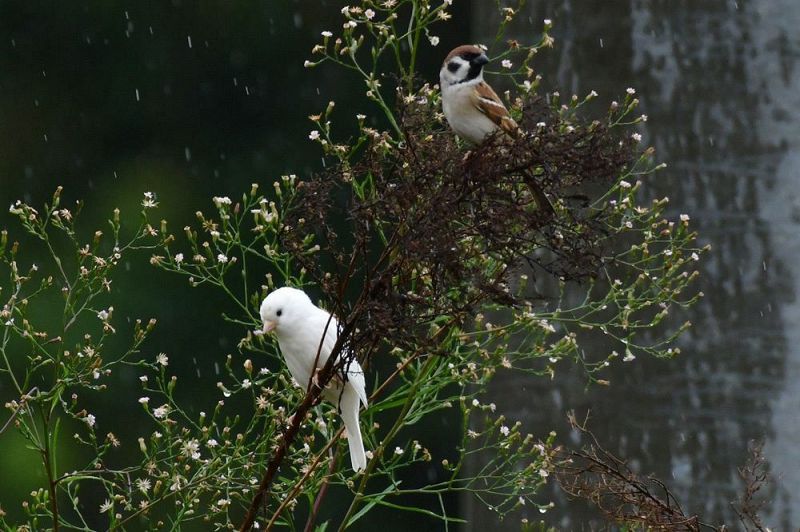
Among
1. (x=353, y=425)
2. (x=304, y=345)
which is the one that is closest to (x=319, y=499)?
(x=353, y=425)

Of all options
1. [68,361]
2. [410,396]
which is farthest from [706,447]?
[68,361]

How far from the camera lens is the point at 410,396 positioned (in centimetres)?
249

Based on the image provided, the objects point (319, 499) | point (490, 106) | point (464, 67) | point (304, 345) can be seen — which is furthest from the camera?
point (464, 67)

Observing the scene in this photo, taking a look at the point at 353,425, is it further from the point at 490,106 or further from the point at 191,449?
the point at 490,106

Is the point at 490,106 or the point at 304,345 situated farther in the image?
the point at 304,345

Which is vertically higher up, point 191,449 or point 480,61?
point 480,61

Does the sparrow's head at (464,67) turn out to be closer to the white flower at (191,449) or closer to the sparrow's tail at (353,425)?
the sparrow's tail at (353,425)

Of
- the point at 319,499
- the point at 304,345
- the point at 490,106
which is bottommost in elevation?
the point at 319,499

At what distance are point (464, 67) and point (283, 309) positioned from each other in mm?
553

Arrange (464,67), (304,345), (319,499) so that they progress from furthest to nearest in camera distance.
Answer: (464,67), (304,345), (319,499)

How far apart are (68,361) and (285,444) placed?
60 centimetres

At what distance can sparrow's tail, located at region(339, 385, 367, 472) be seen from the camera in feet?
8.29

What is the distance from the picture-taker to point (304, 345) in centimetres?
258

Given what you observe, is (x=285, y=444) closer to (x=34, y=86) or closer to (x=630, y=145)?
(x=630, y=145)
